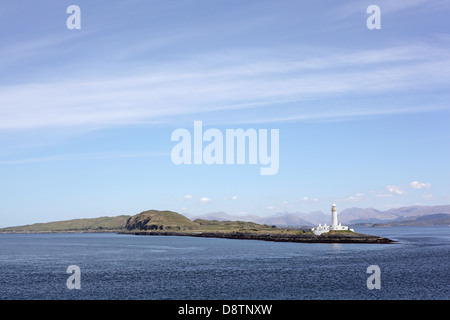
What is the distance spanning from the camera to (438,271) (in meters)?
82.8

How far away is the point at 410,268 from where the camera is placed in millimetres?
87000

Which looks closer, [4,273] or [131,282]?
[131,282]

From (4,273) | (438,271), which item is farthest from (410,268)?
(4,273)

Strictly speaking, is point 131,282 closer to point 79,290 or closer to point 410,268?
point 79,290
